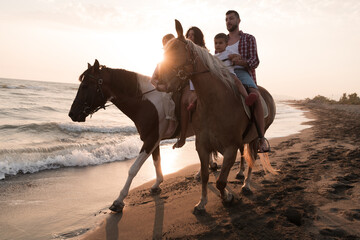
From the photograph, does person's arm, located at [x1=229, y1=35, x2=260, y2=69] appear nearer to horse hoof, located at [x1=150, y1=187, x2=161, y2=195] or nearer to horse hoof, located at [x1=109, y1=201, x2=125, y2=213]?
horse hoof, located at [x1=150, y1=187, x2=161, y2=195]

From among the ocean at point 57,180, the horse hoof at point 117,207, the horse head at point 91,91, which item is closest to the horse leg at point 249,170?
the horse hoof at point 117,207

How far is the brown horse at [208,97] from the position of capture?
2744 mm

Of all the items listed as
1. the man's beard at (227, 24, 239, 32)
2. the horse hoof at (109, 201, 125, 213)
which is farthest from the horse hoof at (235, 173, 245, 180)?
the man's beard at (227, 24, 239, 32)

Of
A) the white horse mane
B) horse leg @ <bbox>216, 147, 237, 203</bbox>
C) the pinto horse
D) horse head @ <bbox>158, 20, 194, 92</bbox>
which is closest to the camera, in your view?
horse head @ <bbox>158, 20, 194, 92</bbox>

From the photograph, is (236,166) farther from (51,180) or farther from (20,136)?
(20,136)

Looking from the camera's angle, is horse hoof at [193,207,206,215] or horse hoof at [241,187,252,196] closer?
horse hoof at [193,207,206,215]

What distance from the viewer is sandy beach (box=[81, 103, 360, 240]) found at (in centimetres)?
262

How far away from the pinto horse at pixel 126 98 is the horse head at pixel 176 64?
58.3 inches

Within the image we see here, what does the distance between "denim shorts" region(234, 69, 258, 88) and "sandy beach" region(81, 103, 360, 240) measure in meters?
1.62

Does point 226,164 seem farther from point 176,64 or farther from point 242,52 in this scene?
point 242,52

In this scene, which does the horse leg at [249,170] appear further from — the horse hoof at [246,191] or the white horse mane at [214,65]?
the white horse mane at [214,65]

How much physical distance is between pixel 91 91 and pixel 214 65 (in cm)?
217

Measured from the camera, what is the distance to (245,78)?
12.1 ft

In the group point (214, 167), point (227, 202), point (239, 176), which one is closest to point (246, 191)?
point (227, 202)
